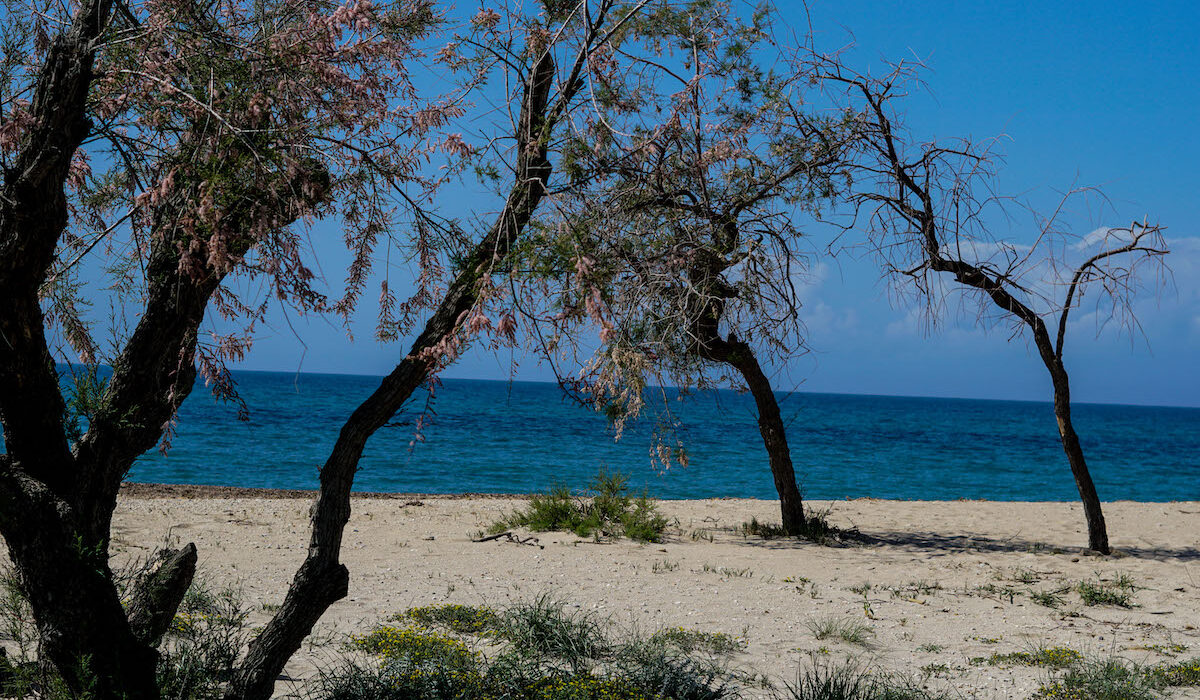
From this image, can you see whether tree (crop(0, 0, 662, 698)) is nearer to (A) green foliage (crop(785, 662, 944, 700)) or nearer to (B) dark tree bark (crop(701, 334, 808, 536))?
(A) green foliage (crop(785, 662, 944, 700))

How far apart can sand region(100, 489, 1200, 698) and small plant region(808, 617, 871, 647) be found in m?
0.07

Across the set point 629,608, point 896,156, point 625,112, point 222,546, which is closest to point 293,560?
point 222,546

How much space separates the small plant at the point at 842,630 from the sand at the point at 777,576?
67 mm

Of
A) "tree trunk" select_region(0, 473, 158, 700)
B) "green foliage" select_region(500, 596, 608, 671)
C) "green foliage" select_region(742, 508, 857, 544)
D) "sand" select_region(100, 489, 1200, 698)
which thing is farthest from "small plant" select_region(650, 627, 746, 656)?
"green foliage" select_region(742, 508, 857, 544)

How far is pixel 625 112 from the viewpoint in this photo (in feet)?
21.4

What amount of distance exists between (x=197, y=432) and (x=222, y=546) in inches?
1170

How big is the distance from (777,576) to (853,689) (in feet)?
15.4

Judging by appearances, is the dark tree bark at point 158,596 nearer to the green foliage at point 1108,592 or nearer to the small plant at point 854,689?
the small plant at point 854,689

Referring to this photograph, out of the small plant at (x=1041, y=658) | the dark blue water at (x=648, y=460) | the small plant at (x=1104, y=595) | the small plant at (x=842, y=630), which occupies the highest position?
the small plant at (x=1104, y=595)

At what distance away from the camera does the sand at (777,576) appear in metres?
7.29

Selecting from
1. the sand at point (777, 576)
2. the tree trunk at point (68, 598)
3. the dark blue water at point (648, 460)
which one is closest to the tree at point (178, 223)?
the tree trunk at point (68, 598)

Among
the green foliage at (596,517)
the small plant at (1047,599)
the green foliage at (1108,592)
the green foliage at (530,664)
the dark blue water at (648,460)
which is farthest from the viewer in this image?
the dark blue water at (648,460)

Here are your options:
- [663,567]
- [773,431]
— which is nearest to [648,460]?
[773,431]

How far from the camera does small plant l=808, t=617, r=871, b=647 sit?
7.19 meters
